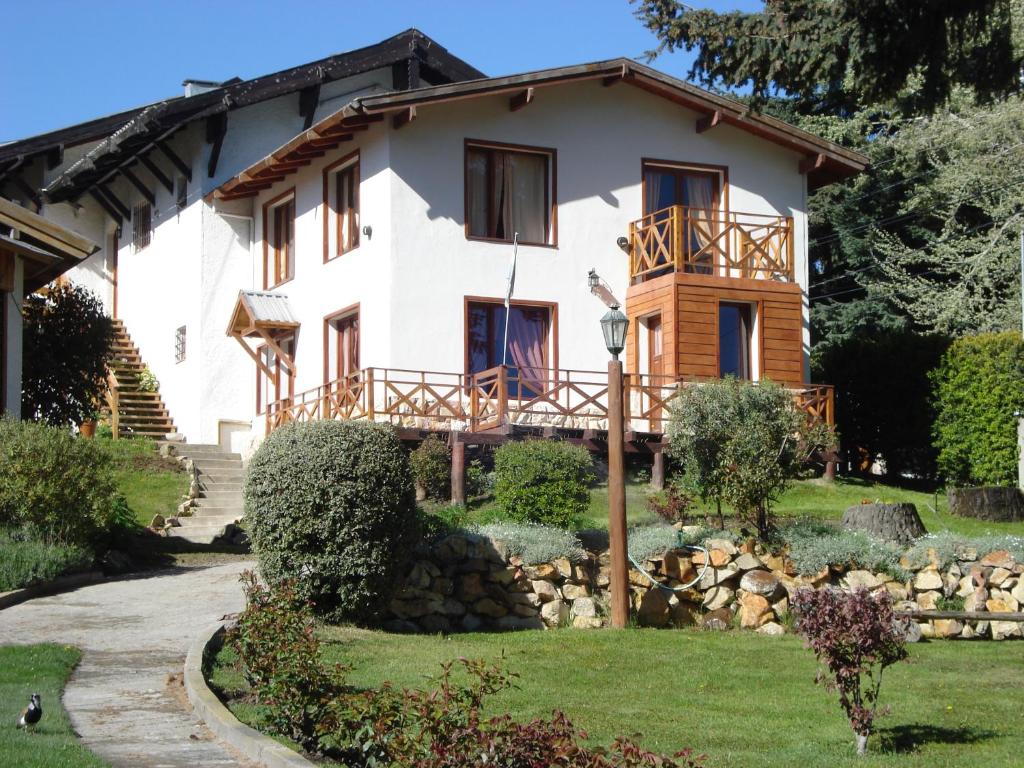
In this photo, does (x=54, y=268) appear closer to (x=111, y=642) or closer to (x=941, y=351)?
(x=111, y=642)

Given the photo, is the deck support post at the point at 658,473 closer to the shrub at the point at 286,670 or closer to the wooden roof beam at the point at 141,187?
the shrub at the point at 286,670

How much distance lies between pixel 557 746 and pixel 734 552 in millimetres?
9413

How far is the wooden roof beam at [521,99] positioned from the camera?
82.7ft

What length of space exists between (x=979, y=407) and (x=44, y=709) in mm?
19364

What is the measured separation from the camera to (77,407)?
2455cm

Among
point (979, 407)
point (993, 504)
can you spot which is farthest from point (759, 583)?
point (979, 407)

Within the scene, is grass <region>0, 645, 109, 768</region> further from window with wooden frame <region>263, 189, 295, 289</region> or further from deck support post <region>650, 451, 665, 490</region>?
window with wooden frame <region>263, 189, 295, 289</region>

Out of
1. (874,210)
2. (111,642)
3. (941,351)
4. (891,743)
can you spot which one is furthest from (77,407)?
(874,210)

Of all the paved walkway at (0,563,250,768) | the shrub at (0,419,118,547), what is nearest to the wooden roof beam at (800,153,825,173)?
the paved walkway at (0,563,250,768)

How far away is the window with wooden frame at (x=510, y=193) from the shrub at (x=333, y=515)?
1219 cm

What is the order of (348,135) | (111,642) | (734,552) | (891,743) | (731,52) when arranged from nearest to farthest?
(891,743) < (731,52) < (111,642) < (734,552) < (348,135)

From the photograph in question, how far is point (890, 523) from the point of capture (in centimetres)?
1720

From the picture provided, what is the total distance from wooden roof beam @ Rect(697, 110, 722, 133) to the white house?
0.18 ft

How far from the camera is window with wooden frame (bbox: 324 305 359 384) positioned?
26.1 meters
